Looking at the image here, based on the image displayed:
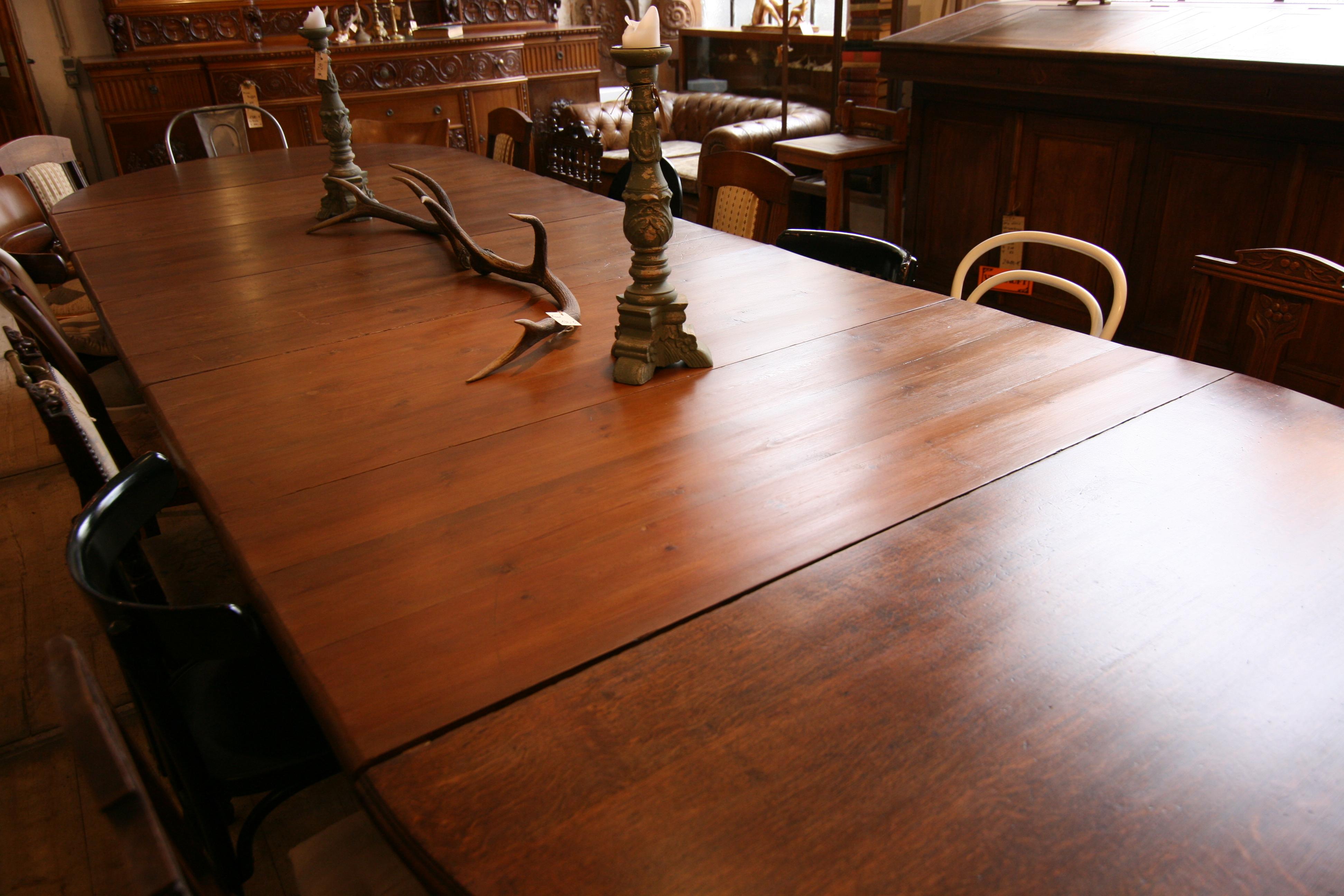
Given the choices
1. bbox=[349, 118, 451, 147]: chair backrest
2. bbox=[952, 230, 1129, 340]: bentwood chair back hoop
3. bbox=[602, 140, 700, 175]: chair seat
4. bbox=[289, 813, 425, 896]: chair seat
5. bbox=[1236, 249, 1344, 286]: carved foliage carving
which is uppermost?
bbox=[349, 118, 451, 147]: chair backrest

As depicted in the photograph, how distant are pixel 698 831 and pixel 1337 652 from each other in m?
0.64

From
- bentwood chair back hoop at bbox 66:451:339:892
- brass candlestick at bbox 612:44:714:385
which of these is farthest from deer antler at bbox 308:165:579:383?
bentwood chair back hoop at bbox 66:451:339:892

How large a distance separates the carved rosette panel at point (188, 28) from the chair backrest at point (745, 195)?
163 inches

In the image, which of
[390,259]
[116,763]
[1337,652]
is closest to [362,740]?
[116,763]

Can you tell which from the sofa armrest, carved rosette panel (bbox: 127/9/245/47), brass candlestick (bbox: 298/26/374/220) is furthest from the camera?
carved rosette panel (bbox: 127/9/245/47)

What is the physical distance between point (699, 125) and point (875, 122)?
2288 millimetres

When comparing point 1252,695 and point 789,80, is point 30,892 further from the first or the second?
point 789,80

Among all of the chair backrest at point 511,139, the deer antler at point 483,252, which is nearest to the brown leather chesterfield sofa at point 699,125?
the chair backrest at point 511,139

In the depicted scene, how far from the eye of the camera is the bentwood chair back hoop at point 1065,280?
69.4 inches

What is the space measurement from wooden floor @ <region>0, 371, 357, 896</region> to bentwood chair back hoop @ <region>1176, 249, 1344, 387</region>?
1.82 metres

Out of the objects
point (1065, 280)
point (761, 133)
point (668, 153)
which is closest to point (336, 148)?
point (1065, 280)

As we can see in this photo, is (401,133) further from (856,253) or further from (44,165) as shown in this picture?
(856,253)

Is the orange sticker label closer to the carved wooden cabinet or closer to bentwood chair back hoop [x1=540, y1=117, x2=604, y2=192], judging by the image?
the carved wooden cabinet

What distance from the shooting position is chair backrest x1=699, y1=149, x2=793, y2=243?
251 centimetres
